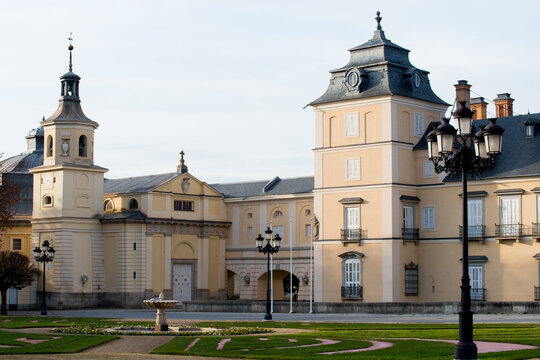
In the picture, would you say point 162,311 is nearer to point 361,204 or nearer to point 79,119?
point 361,204

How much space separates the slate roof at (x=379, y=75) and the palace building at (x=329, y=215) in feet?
0.30

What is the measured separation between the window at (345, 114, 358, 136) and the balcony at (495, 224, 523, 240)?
10.9 meters

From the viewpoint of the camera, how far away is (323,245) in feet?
200

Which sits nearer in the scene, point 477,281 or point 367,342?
point 367,342

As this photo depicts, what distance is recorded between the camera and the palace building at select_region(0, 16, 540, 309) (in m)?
56.0

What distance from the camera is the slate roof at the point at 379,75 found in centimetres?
5909

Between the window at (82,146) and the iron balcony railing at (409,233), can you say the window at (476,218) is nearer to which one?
the iron balcony railing at (409,233)

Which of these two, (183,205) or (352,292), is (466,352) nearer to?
(352,292)

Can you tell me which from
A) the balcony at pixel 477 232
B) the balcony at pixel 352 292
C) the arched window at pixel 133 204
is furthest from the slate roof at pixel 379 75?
the arched window at pixel 133 204

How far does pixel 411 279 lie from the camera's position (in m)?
58.8

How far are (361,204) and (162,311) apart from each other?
2607 centimetres

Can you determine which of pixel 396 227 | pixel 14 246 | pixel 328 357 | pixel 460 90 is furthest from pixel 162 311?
pixel 14 246

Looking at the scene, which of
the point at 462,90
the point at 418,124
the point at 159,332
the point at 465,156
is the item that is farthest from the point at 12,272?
the point at 465,156

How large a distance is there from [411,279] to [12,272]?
25.0m
